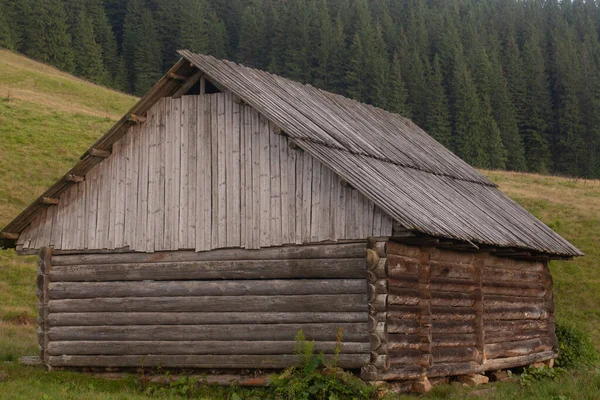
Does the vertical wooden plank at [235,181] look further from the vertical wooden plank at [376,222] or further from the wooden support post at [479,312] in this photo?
the wooden support post at [479,312]

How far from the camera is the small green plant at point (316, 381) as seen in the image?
13.7 meters

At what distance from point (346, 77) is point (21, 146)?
176 ft

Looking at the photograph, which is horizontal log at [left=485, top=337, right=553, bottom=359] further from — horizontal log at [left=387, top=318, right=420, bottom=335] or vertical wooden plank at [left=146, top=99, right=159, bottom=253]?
vertical wooden plank at [left=146, top=99, right=159, bottom=253]

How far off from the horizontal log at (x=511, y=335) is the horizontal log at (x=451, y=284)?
4.58 ft

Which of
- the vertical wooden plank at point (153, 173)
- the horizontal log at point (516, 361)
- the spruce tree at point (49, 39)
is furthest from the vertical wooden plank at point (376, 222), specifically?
the spruce tree at point (49, 39)

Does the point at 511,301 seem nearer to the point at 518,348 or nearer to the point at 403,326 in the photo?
the point at 518,348

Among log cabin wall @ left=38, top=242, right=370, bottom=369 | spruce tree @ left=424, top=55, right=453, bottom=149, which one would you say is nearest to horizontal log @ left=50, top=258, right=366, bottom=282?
log cabin wall @ left=38, top=242, right=370, bottom=369

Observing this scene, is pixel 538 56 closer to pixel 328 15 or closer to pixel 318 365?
pixel 328 15

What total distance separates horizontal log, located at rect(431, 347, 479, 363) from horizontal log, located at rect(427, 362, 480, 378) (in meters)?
0.08

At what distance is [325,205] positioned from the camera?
49.1ft

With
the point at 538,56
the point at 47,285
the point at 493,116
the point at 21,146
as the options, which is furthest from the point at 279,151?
the point at 538,56

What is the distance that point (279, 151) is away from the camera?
51.2 feet

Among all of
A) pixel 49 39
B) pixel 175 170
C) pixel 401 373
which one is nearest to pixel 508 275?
pixel 401 373

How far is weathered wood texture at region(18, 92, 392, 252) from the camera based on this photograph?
49.4 feet
